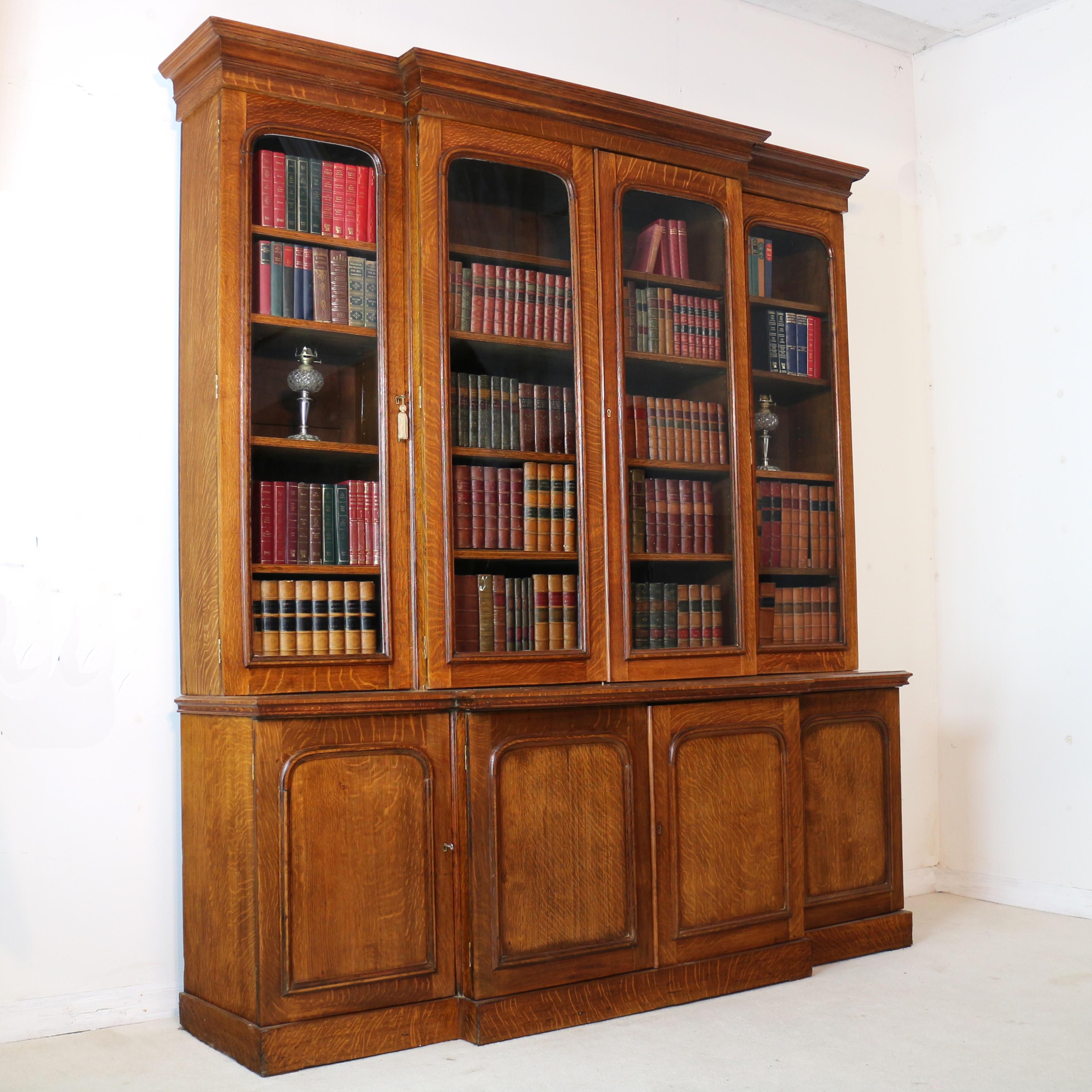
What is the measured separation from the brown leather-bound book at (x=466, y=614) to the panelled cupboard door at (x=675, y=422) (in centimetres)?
38

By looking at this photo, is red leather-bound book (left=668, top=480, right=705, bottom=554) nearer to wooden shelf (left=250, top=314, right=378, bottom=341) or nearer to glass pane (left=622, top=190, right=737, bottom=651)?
glass pane (left=622, top=190, right=737, bottom=651)

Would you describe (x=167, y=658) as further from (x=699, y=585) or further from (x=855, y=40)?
(x=855, y=40)

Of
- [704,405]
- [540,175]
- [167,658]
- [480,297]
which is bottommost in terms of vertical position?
[167,658]

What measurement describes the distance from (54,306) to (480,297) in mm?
1019

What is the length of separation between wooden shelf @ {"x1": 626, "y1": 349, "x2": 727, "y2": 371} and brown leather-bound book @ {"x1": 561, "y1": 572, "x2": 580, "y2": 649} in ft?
2.05

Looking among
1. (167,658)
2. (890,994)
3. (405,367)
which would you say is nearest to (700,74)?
(405,367)

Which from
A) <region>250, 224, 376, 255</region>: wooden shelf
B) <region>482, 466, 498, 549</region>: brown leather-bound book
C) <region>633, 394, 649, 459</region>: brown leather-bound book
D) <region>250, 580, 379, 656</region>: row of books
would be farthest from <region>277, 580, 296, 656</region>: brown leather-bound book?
<region>633, 394, 649, 459</region>: brown leather-bound book

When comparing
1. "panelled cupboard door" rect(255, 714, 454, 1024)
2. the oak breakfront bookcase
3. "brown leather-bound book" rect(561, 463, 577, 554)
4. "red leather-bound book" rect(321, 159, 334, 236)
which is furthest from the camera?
"brown leather-bound book" rect(561, 463, 577, 554)

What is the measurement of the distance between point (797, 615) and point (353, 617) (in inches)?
56.3

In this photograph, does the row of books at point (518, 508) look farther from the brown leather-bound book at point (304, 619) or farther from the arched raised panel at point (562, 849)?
the arched raised panel at point (562, 849)

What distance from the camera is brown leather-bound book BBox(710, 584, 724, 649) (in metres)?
3.33

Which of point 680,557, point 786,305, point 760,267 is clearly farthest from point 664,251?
point 680,557

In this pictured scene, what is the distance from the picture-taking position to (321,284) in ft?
9.40

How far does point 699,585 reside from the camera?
3326 millimetres
